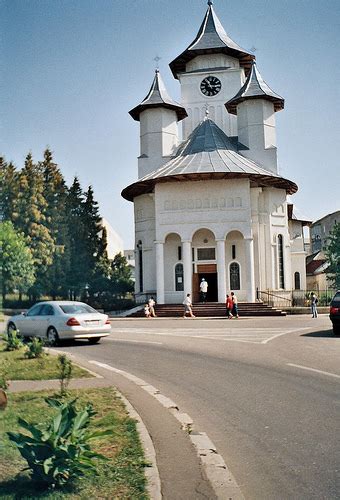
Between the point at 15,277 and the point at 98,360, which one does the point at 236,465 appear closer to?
the point at 15,277

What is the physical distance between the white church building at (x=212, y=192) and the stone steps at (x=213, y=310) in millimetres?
1566

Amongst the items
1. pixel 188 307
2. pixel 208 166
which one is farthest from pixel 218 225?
pixel 188 307

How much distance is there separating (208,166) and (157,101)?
9.94 m

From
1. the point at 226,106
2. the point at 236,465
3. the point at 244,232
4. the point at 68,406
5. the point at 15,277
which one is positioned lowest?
the point at 236,465

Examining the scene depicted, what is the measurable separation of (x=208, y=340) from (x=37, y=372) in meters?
9.25

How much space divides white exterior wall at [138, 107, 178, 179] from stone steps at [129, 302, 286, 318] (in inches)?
543

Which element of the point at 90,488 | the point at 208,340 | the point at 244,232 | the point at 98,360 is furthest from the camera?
the point at 244,232

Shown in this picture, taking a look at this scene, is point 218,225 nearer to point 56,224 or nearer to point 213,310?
point 213,310

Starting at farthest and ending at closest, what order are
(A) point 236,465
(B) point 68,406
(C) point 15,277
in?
(C) point 15,277 < (A) point 236,465 < (B) point 68,406

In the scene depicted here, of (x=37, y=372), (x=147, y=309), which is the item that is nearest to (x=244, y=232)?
(x=147, y=309)

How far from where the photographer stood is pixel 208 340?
1964 centimetres

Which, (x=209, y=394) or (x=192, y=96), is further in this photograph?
(x=192, y=96)

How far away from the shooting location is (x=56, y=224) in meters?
33.4

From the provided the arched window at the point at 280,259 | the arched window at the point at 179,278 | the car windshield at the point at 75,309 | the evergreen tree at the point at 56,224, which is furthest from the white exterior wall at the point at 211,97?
the car windshield at the point at 75,309
